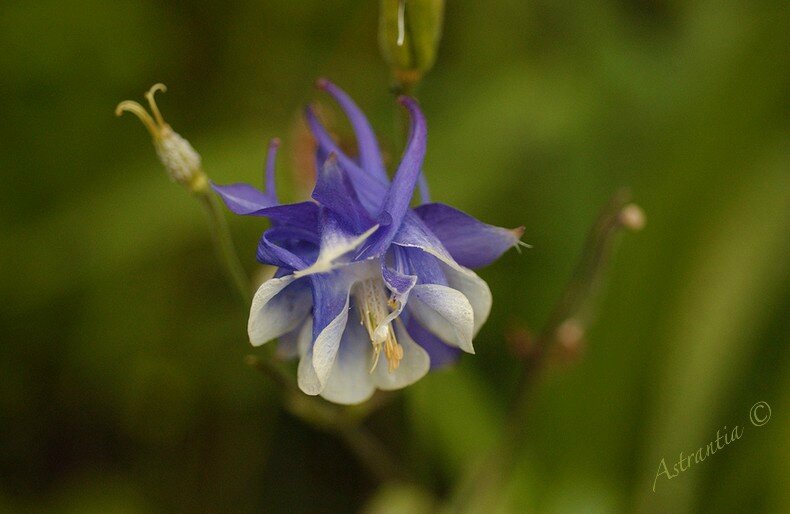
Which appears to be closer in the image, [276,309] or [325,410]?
[276,309]

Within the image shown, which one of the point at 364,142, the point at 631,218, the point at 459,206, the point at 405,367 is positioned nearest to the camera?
the point at 405,367

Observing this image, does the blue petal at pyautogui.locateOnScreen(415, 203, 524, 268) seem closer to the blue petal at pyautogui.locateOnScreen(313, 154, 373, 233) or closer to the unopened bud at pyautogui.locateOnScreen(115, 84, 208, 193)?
the blue petal at pyautogui.locateOnScreen(313, 154, 373, 233)

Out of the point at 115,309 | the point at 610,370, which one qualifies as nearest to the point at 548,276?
the point at 610,370

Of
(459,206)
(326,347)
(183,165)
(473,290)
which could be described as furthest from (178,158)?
(459,206)

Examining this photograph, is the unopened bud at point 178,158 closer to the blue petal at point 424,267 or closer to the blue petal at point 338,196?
the blue petal at point 338,196

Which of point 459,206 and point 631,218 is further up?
point 631,218

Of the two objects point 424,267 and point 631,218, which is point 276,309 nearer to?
point 424,267
